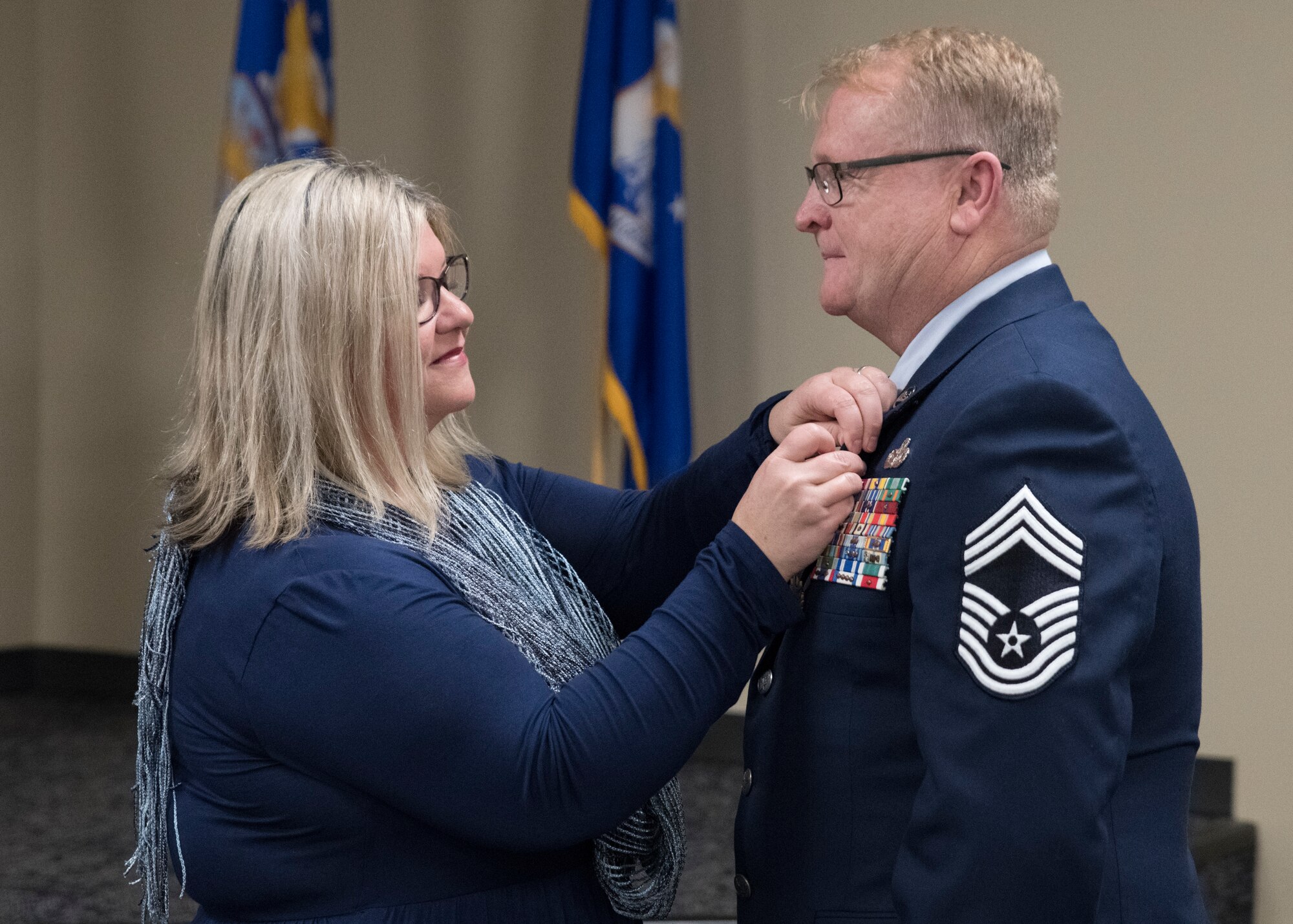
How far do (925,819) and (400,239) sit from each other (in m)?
0.77

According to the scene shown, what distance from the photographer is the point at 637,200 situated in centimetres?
334

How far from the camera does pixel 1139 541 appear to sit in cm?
109

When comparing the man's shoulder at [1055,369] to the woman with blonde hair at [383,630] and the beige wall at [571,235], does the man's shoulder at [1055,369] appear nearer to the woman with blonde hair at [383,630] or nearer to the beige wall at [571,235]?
the woman with blonde hair at [383,630]

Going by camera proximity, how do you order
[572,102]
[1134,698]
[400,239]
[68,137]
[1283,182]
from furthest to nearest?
[68,137] → [572,102] → [1283,182] → [400,239] → [1134,698]

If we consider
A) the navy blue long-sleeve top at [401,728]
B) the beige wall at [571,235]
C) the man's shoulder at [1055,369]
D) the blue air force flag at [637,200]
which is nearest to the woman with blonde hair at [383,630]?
the navy blue long-sleeve top at [401,728]

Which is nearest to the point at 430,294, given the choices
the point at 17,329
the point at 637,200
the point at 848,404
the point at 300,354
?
the point at 300,354

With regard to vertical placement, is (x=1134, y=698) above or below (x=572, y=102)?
below

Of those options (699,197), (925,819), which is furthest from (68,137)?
(925,819)

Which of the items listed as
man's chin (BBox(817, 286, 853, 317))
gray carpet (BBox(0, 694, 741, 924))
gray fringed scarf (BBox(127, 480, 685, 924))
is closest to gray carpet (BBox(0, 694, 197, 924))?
gray carpet (BBox(0, 694, 741, 924))

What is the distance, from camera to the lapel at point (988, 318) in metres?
1.29

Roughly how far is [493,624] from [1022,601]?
0.55 metres

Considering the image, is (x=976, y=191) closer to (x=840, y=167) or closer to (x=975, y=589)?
(x=840, y=167)

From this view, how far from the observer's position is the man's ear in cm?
130

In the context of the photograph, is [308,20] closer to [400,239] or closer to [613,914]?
[400,239]
